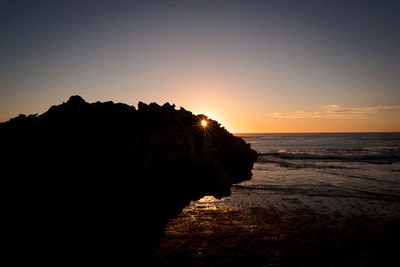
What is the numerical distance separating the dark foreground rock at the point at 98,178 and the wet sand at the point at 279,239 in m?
2.38

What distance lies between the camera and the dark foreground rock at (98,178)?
339 cm

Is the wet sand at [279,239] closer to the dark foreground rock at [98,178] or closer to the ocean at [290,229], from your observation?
the ocean at [290,229]

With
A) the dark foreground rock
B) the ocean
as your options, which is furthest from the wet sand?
the dark foreground rock

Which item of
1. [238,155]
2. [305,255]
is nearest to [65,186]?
[238,155]

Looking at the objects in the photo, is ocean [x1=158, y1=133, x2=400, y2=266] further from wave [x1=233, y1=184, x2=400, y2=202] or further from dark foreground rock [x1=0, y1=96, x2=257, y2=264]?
dark foreground rock [x1=0, y1=96, x2=257, y2=264]

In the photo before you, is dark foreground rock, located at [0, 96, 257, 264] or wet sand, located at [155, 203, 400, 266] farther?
wet sand, located at [155, 203, 400, 266]

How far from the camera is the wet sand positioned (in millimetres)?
5648

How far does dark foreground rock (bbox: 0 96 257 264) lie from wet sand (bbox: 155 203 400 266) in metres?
2.38

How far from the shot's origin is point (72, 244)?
345 centimetres

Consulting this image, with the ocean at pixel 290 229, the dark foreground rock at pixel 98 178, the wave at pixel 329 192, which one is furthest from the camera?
the wave at pixel 329 192

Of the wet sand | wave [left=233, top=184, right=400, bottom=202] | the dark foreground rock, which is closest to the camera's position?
the dark foreground rock

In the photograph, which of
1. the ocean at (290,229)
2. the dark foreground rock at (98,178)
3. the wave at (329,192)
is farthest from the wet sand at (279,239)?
the wave at (329,192)

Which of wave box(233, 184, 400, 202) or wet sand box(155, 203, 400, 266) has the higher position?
wet sand box(155, 203, 400, 266)

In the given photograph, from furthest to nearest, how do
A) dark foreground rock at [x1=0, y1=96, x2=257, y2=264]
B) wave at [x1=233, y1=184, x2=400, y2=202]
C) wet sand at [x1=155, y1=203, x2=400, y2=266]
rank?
wave at [x1=233, y1=184, x2=400, y2=202] → wet sand at [x1=155, y1=203, x2=400, y2=266] → dark foreground rock at [x1=0, y1=96, x2=257, y2=264]
